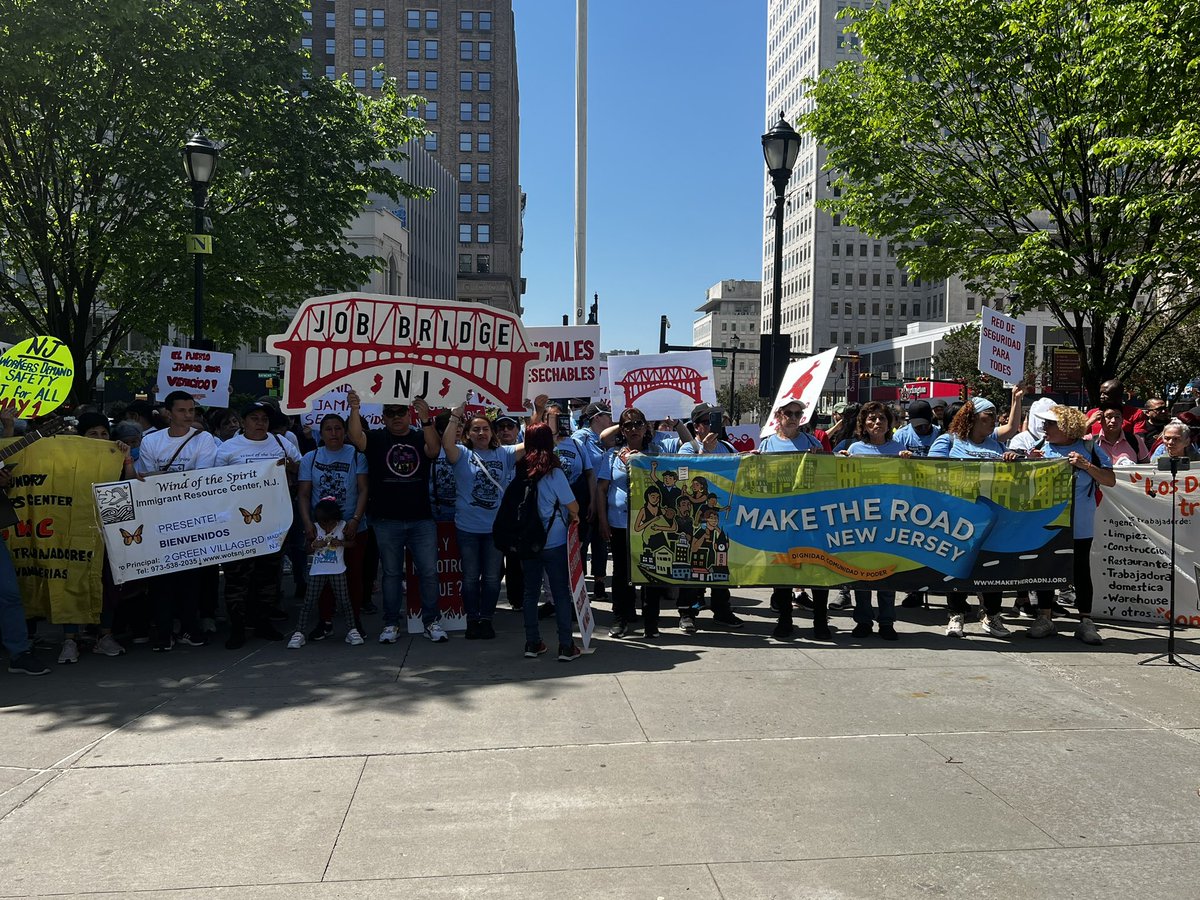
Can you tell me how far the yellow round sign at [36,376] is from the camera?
7.98 meters

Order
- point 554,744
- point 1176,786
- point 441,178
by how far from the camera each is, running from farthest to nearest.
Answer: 1. point 441,178
2. point 554,744
3. point 1176,786

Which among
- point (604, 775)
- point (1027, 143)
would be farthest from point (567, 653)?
point (1027, 143)

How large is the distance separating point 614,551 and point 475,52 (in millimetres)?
118169

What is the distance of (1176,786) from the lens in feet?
16.6

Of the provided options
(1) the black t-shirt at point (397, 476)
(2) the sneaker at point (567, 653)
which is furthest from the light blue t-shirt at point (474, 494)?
(2) the sneaker at point (567, 653)

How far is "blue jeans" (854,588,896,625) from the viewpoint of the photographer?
8.48 m

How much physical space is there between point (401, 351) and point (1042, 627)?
5.86 meters

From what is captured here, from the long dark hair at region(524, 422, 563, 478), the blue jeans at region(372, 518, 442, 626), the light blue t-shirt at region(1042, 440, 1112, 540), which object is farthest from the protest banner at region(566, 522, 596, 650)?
the light blue t-shirt at region(1042, 440, 1112, 540)

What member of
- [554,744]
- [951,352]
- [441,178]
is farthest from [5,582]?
[441,178]

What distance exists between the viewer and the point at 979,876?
4066 mm

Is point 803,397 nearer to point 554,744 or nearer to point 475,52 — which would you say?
point 554,744

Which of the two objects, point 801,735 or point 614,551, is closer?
point 801,735

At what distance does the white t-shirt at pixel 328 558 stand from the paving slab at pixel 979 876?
484cm

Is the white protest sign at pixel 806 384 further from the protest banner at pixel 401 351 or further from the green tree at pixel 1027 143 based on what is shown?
the green tree at pixel 1027 143
